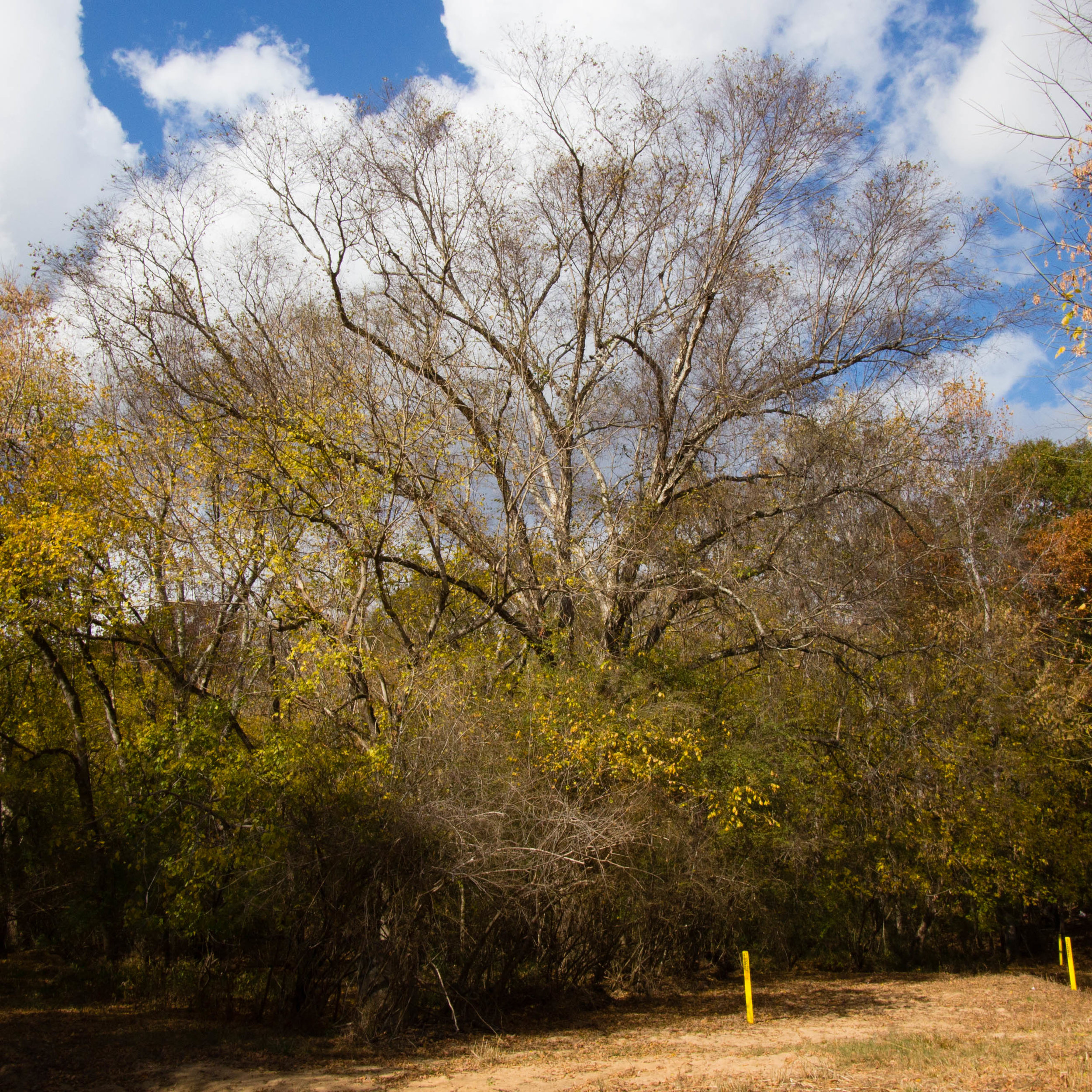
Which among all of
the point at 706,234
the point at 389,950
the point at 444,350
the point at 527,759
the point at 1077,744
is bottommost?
the point at 389,950

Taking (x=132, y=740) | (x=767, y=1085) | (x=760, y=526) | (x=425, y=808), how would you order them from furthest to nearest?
(x=760, y=526) → (x=132, y=740) → (x=425, y=808) → (x=767, y=1085)

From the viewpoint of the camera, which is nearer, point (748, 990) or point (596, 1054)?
point (596, 1054)

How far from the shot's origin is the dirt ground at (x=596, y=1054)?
7.95 meters

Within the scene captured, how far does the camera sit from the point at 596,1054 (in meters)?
10.1

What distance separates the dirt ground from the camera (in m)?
7.95

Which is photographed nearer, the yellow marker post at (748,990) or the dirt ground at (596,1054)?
the dirt ground at (596,1054)

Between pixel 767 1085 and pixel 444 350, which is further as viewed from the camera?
pixel 444 350

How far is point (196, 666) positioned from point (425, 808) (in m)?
5.20

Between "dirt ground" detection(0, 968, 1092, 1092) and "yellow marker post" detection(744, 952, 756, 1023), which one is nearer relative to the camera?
"dirt ground" detection(0, 968, 1092, 1092)

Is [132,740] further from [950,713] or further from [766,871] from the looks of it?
[950,713]

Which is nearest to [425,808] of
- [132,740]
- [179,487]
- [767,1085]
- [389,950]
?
[389,950]

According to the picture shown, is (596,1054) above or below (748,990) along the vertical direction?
below

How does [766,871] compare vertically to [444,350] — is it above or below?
below

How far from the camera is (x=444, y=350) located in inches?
589
